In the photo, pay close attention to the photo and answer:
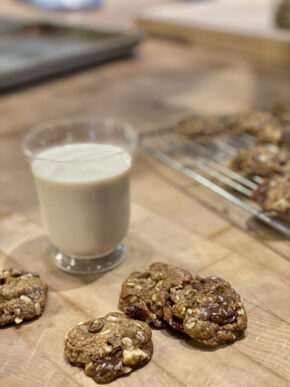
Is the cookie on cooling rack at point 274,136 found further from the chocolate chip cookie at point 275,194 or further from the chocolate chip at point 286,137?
the chocolate chip cookie at point 275,194

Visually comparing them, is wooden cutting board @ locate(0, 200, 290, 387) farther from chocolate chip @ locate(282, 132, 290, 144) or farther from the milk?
chocolate chip @ locate(282, 132, 290, 144)

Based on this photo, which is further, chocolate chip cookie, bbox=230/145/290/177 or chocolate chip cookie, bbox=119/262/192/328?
chocolate chip cookie, bbox=230/145/290/177

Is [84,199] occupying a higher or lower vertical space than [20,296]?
higher

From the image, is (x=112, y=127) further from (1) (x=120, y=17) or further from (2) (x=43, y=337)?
(1) (x=120, y=17)

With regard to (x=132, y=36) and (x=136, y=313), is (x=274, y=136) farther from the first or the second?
(x=132, y=36)

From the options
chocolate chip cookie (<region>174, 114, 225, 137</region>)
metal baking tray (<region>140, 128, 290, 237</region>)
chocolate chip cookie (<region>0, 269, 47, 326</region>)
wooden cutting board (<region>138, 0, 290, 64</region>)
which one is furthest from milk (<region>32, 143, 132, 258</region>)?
wooden cutting board (<region>138, 0, 290, 64</region>)

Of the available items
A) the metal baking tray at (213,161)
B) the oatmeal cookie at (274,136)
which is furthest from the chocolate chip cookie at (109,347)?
the oatmeal cookie at (274,136)

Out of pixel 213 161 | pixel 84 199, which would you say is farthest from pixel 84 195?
pixel 213 161
